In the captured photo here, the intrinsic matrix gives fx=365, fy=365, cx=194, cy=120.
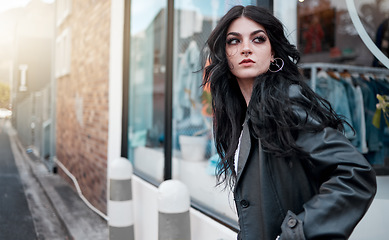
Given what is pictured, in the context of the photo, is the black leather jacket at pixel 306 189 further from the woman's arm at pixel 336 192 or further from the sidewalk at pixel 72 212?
the sidewalk at pixel 72 212

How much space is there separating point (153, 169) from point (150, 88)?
1104 mm

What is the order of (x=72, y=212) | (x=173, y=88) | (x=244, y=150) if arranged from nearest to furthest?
(x=244, y=150), (x=173, y=88), (x=72, y=212)

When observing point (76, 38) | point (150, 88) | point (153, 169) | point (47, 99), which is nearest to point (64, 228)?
point (153, 169)

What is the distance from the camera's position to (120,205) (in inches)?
139

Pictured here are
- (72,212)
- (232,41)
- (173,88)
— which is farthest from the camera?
(72,212)

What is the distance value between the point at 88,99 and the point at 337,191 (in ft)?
18.2

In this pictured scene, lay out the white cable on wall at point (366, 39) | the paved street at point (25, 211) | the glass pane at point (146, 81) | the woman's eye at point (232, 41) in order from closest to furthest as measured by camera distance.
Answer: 1. the woman's eye at point (232, 41)
2. the white cable on wall at point (366, 39)
3. the glass pane at point (146, 81)
4. the paved street at point (25, 211)

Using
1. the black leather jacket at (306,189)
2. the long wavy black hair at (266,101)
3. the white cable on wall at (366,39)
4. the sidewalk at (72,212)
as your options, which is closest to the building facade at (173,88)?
the white cable on wall at (366,39)

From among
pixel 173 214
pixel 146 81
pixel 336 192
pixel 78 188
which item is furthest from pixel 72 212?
pixel 336 192

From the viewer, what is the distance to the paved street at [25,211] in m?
4.96

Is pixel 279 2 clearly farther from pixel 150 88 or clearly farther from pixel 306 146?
pixel 150 88

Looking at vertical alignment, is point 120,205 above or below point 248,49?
below

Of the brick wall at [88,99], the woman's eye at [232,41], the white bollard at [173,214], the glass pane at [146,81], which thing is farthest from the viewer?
the brick wall at [88,99]

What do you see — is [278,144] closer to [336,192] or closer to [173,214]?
[336,192]
